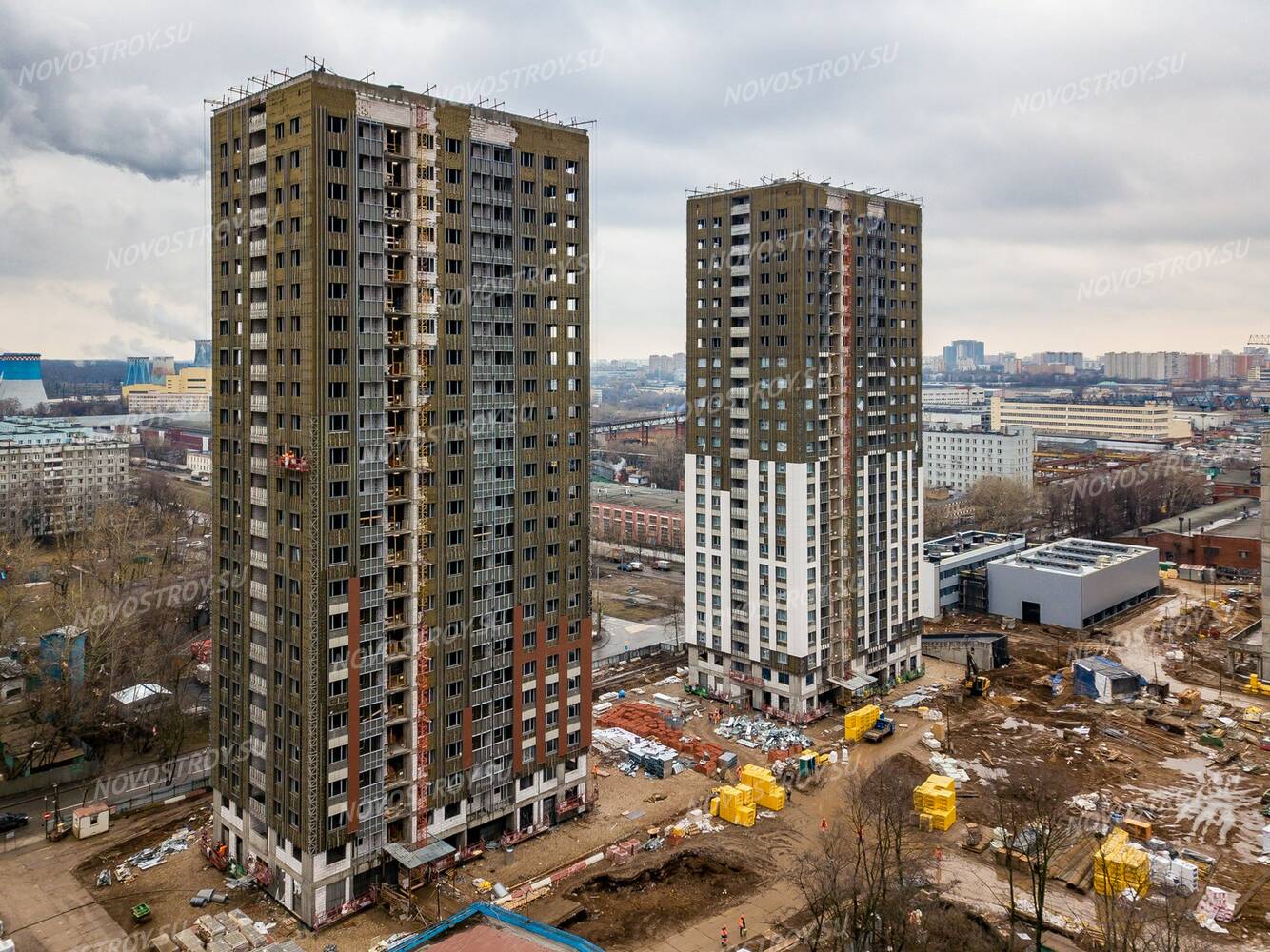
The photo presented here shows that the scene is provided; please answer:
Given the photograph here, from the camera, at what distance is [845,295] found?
55312mm

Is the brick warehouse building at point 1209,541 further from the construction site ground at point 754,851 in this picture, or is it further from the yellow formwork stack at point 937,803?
the yellow formwork stack at point 937,803

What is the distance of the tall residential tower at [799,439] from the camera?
53.8 m

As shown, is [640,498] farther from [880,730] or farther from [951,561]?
[880,730]

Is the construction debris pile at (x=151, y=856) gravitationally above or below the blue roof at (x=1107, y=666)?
below

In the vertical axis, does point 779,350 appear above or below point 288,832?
above

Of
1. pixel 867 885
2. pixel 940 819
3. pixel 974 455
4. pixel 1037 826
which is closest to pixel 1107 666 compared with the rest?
pixel 940 819

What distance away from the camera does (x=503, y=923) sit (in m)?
28.8

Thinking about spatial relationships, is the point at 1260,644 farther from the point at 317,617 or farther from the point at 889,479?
the point at 317,617

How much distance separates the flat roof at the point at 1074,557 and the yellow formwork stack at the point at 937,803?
37.4 meters

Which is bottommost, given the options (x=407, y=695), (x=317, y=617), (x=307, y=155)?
(x=407, y=695)

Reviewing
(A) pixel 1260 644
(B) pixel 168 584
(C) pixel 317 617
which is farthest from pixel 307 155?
(A) pixel 1260 644

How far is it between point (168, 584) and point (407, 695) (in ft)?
145

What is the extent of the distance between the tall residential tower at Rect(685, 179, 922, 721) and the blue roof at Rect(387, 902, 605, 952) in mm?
26979

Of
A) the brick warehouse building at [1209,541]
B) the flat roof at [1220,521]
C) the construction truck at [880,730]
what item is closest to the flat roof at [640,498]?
the brick warehouse building at [1209,541]
